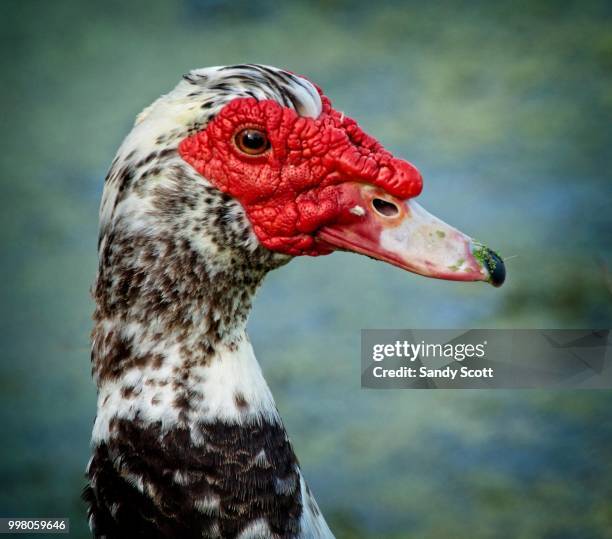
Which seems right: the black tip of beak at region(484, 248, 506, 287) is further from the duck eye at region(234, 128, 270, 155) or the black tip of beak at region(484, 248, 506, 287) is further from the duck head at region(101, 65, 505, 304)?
the duck eye at region(234, 128, 270, 155)

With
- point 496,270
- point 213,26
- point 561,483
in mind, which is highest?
point 213,26

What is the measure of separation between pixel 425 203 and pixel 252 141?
2.19 metres

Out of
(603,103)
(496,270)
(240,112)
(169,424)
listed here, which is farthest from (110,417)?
(603,103)

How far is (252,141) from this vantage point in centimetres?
164

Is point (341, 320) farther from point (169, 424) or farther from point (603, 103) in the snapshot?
point (169, 424)

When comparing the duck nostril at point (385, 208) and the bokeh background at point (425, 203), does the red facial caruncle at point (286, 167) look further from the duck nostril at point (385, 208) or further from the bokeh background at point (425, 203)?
the bokeh background at point (425, 203)

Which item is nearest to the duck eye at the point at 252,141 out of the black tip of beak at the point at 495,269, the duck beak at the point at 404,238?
the duck beak at the point at 404,238

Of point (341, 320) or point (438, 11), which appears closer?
point (438, 11)

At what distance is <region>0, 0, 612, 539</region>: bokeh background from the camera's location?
3424 millimetres

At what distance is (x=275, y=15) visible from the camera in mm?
3578

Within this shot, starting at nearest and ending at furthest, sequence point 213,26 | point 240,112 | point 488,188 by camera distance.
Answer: point 240,112 < point 213,26 < point 488,188

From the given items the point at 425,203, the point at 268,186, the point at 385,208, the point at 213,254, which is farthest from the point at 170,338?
the point at 425,203

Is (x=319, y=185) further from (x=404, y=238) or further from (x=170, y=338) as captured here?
(x=170, y=338)

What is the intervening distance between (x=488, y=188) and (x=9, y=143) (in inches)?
78.7
